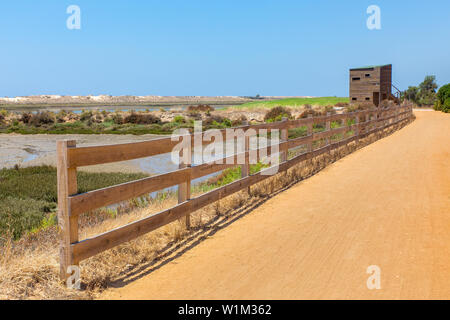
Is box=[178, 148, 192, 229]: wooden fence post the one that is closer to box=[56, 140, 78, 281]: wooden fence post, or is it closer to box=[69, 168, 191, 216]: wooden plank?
box=[69, 168, 191, 216]: wooden plank

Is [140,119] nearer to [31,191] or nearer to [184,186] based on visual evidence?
[31,191]

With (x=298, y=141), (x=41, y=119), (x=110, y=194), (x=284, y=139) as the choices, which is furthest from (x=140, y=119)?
(x=110, y=194)

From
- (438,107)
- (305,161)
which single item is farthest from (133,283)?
(438,107)

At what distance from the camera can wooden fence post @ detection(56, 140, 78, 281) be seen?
475 cm

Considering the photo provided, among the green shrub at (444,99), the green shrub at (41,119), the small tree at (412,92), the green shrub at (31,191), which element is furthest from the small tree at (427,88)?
the green shrub at (31,191)

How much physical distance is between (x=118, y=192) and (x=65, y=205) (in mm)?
738

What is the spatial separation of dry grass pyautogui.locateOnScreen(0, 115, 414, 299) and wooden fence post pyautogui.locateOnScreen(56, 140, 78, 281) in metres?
0.23

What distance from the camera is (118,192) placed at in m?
5.40

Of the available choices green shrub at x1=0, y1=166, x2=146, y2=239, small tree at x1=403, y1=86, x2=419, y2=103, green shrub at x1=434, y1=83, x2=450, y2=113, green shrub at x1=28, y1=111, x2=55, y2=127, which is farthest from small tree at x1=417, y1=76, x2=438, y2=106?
green shrub at x1=0, y1=166, x2=146, y2=239

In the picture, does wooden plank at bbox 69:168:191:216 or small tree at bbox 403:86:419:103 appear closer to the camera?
wooden plank at bbox 69:168:191:216

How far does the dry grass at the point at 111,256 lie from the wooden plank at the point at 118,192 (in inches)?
27.2

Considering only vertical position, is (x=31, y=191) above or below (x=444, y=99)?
below

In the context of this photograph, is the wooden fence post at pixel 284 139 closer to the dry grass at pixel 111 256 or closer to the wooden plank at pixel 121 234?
the dry grass at pixel 111 256
